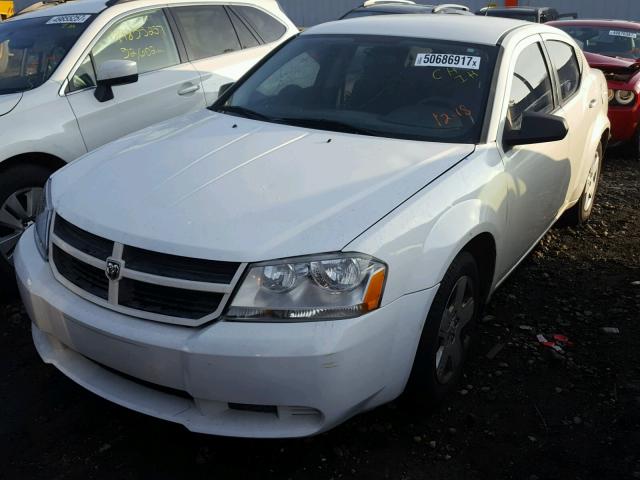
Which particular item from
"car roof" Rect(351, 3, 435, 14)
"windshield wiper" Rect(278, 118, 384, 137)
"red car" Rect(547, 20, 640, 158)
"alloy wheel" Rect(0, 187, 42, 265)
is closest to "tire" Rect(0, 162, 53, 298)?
"alloy wheel" Rect(0, 187, 42, 265)

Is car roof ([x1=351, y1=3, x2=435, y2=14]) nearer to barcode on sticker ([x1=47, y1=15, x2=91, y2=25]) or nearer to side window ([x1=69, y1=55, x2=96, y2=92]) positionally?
barcode on sticker ([x1=47, y1=15, x2=91, y2=25])

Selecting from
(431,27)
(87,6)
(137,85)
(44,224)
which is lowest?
(44,224)

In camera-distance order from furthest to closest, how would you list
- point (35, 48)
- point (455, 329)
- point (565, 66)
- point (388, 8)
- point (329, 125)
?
point (388, 8) < point (35, 48) < point (565, 66) < point (329, 125) < point (455, 329)

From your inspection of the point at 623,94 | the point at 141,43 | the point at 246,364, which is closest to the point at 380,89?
the point at 246,364

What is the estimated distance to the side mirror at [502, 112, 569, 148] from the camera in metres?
3.21

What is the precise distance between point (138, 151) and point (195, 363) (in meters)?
1.35

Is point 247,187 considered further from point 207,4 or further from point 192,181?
point 207,4

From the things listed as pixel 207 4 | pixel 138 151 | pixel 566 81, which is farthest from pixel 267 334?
pixel 207 4

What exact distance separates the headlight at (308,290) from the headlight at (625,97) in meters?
5.71

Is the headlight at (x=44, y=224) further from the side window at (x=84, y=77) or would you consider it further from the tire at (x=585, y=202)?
the tire at (x=585, y=202)

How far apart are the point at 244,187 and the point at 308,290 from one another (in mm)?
627

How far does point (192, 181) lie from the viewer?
281 cm

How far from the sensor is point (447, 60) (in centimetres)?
352

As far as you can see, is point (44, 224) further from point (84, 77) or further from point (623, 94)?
point (623, 94)
